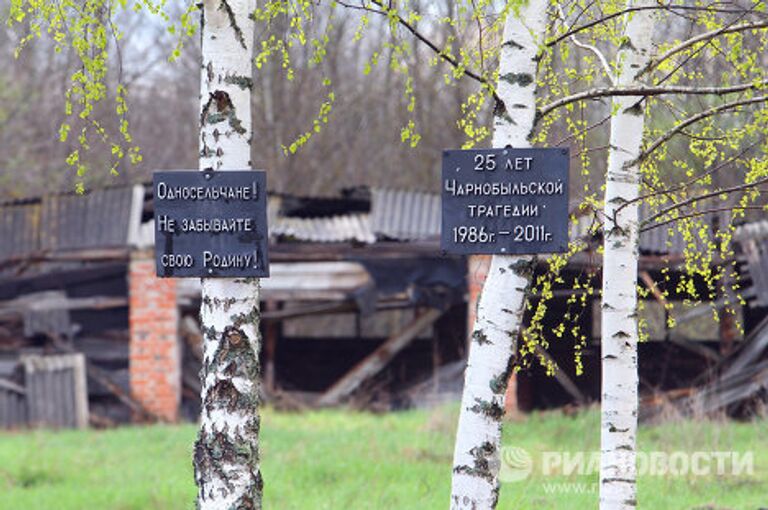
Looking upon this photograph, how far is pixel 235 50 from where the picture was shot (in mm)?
6055

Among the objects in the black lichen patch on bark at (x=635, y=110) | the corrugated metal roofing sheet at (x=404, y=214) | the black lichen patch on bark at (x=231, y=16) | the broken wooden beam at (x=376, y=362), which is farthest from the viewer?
the broken wooden beam at (x=376, y=362)

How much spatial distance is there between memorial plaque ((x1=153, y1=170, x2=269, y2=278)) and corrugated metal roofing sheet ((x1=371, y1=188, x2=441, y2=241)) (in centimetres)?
1057

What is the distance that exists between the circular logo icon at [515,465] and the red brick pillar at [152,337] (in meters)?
6.12

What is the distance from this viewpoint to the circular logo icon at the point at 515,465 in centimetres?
1060

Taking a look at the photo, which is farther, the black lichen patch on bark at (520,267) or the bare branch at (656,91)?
the black lichen patch on bark at (520,267)

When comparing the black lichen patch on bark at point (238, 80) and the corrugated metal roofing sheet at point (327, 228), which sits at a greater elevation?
the corrugated metal roofing sheet at point (327, 228)

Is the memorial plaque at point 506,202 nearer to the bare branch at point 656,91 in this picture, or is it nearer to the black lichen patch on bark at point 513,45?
the bare branch at point 656,91

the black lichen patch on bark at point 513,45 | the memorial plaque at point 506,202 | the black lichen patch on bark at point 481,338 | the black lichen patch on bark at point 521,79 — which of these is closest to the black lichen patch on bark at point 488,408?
the black lichen patch on bark at point 481,338

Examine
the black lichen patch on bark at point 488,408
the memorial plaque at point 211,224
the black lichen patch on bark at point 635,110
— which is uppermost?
the black lichen patch on bark at point 635,110

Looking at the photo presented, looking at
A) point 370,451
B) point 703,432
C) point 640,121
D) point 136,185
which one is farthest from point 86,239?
point 640,121

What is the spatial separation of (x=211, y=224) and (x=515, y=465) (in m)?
5.67

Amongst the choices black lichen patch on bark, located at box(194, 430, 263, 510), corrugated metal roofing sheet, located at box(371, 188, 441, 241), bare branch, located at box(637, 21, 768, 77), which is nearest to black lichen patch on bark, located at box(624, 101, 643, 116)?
bare branch, located at box(637, 21, 768, 77)

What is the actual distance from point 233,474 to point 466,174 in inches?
71.5

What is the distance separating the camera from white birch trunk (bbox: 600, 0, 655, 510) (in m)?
6.97
